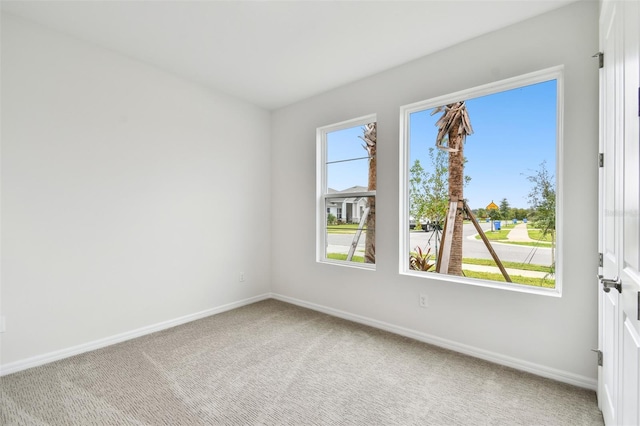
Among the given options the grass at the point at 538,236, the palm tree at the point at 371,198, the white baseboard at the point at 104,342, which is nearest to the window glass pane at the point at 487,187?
the grass at the point at 538,236

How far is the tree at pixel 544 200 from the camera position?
7.46ft

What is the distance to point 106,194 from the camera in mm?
2688

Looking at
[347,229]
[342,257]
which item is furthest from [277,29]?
[342,257]

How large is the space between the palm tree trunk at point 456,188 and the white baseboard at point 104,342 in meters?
2.58

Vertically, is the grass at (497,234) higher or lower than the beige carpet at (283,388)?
higher

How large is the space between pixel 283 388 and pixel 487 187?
2283 millimetres

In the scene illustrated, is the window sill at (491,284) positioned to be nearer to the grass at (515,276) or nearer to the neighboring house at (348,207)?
the grass at (515,276)

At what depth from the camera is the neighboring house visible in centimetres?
349

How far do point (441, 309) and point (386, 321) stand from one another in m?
0.60

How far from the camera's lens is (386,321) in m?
3.04

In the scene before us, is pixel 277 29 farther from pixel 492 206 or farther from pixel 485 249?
pixel 485 249

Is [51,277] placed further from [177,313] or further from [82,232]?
[177,313]

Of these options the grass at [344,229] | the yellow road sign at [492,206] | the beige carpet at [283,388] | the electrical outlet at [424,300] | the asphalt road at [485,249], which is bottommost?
the beige carpet at [283,388]

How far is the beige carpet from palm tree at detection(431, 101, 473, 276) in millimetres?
864
